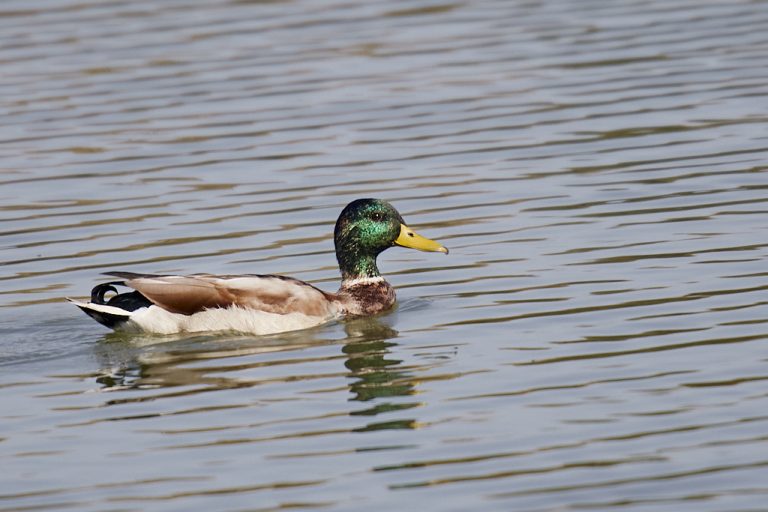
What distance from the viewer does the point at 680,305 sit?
1162 cm

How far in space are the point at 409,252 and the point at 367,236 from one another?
191 centimetres

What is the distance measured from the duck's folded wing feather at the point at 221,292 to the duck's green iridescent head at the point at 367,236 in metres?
1.04

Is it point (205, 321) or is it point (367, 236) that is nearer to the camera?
point (205, 321)

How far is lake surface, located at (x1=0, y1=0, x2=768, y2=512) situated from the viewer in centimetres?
860

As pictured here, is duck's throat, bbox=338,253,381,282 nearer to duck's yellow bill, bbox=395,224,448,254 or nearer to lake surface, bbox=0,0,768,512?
duck's yellow bill, bbox=395,224,448,254

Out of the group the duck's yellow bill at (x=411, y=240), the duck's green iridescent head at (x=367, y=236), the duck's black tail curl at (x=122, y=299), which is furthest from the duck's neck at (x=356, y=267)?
the duck's black tail curl at (x=122, y=299)

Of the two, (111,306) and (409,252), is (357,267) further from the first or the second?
(111,306)

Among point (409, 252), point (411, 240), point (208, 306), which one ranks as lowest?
point (409, 252)

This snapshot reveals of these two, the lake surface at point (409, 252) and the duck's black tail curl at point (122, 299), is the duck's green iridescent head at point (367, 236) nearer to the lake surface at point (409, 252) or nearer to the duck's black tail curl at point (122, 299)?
the lake surface at point (409, 252)

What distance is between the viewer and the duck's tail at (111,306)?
38.8 ft

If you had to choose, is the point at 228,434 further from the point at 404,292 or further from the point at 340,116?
the point at 340,116

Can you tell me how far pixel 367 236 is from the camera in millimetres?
13141

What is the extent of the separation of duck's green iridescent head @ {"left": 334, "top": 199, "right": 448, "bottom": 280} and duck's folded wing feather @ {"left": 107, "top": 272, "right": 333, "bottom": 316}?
104 cm

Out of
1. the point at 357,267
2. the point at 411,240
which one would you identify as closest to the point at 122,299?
the point at 357,267
